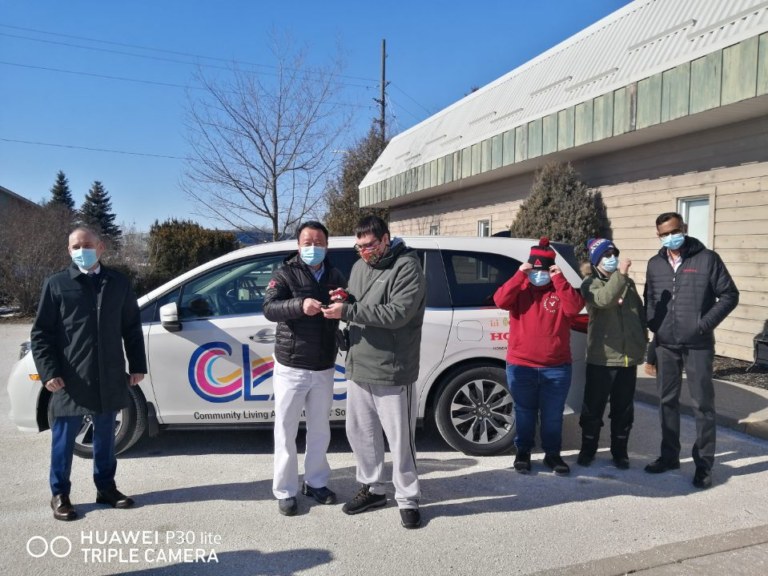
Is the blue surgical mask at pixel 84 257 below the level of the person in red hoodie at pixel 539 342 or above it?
above

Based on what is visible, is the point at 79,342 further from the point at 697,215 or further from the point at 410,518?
the point at 697,215

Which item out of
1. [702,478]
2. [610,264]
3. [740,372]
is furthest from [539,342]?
[740,372]

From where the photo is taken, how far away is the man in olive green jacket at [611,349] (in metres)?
4.21

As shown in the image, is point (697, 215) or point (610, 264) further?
point (697, 215)

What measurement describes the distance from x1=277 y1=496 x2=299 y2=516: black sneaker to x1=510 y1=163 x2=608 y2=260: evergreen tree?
726 centimetres

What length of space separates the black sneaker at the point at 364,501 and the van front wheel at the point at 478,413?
41.5 inches

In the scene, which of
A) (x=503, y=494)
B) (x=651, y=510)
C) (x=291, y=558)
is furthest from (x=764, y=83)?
(x=291, y=558)

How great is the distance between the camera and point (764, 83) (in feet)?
19.9

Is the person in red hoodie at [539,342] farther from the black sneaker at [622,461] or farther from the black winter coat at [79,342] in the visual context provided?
→ the black winter coat at [79,342]

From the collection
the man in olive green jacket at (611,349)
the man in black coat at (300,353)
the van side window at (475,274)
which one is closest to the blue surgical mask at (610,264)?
the man in olive green jacket at (611,349)

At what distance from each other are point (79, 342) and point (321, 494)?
5.88 feet

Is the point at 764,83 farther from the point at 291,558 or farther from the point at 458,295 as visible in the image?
the point at 291,558

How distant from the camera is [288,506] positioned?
356 cm

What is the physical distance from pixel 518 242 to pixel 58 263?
13.4 meters
